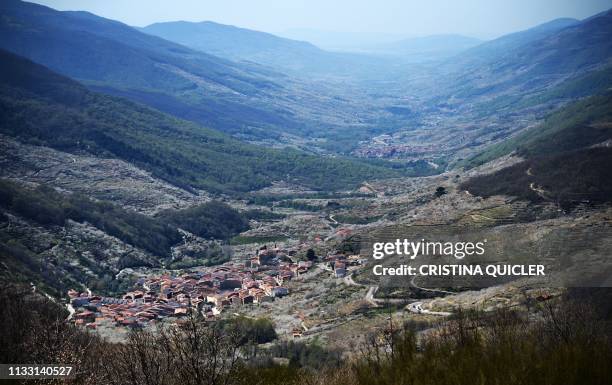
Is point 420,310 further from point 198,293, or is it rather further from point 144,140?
point 144,140

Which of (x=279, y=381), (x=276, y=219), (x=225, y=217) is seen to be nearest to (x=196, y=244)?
(x=225, y=217)

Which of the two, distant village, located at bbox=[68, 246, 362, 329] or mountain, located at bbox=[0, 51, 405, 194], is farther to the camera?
mountain, located at bbox=[0, 51, 405, 194]

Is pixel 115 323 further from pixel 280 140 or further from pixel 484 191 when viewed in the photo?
pixel 280 140

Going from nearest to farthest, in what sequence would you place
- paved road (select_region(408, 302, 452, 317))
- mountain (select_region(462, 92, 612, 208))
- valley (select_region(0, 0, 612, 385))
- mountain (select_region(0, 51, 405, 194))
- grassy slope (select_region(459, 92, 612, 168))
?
valley (select_region(0, 0, 612, 385))
paved road (select_region(408, 302, 452, 317))
mountain (select_region(462, 92, 612, 208))
grassy slope (select_region(459, 92, 612, 168))
mountain (select_region(0, 51, 405, 194))

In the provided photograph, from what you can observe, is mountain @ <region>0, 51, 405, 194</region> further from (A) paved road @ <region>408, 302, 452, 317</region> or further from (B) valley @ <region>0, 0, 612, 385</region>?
(A) paved road @ <region>408, 302, 452, 317</region>

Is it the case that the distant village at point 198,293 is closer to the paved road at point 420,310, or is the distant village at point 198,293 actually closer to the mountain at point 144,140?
the paved road at point 420,310

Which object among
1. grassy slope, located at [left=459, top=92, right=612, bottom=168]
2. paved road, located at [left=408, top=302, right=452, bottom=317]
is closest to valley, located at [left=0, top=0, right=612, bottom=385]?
paved road, located at [left=408, top=302, right=452, bottom=317]

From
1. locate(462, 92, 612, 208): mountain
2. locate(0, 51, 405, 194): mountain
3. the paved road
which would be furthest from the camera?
locate(0, 51, 405, 194): mountain
